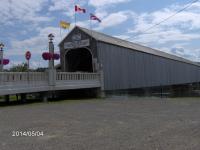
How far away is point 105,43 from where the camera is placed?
28062 mm

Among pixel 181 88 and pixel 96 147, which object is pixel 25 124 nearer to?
pixel 96 147

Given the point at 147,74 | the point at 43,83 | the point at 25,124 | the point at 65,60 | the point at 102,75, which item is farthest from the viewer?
the point at 147,74

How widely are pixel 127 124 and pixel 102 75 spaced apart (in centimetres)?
1775

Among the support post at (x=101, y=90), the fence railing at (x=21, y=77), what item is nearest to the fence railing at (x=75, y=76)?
the support post at (x=101, y=90)

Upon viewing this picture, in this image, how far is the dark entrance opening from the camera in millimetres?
31183

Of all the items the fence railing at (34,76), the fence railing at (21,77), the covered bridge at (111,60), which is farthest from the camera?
the covered bridge at (111,60)

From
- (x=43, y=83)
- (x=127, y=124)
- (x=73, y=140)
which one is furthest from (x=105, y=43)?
(x=73, y=140)

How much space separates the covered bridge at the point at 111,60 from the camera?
27.5 m

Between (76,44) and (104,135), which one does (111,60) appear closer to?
(76,44)

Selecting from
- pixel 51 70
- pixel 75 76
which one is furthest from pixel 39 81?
pixel 75 76

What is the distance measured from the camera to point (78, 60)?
108 ft

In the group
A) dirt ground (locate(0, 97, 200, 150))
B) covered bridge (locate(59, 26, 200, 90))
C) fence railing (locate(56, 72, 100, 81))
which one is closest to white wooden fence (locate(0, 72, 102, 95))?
fence railing (locate(56, 72, 100, 81))
